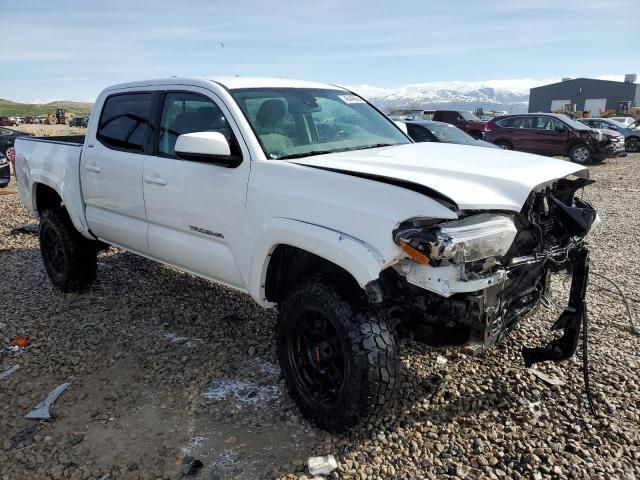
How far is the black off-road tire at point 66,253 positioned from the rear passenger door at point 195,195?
140cm

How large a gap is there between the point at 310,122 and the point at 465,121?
58.4 feet

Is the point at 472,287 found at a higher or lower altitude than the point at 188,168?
lower

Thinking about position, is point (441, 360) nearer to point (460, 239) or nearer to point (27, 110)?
point (460, 239)

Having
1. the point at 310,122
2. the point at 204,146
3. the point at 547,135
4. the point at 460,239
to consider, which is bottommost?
the point at 547,135

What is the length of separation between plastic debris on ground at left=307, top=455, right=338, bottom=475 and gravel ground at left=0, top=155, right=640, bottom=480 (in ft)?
0.15

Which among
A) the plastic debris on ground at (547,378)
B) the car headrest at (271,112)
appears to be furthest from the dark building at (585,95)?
the car headrest at (271,112)

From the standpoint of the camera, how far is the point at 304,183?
279 cm

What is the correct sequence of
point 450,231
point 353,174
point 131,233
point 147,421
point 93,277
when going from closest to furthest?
point 450,231, point 353,174, point 147,421, point 131,233, point 93,277

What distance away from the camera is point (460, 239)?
235 cm

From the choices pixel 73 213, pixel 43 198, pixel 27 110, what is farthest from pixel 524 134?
pixel 27 110

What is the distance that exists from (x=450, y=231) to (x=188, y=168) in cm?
184

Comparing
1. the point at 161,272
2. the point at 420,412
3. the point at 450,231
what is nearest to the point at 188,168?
the point at 450,231

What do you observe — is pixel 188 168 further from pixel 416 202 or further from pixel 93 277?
pixel 93 277

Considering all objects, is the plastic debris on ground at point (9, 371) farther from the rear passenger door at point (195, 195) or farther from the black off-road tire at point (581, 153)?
the black off-road tire at point (581, 153)
